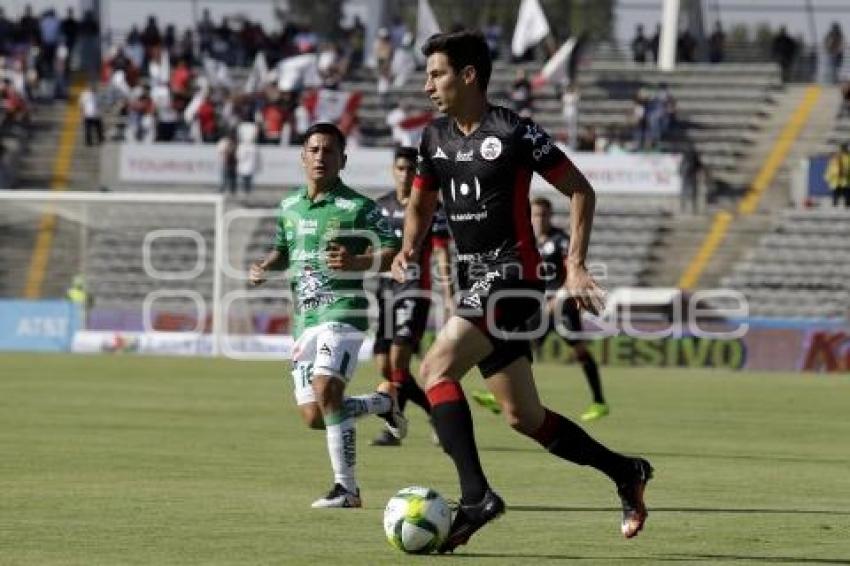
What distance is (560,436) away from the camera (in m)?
10.6

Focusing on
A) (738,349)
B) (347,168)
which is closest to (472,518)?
(738,349)

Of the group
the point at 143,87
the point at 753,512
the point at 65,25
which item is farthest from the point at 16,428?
the point at 65,25

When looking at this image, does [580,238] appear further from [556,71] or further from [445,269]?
[556,71]

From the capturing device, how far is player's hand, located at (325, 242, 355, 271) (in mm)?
11836

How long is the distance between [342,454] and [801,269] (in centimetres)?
3210

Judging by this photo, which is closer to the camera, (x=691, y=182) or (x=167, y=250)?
(x=167, y=250)

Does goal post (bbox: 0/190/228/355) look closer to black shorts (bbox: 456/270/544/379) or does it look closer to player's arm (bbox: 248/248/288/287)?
player's arm (bbox: 248/248/288/287)

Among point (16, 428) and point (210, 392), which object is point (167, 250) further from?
point (16, 428)

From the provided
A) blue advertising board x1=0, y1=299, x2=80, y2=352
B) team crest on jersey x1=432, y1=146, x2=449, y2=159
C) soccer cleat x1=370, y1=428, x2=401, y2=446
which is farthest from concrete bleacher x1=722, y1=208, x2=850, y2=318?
team crest on jersey x1=432, y1=146, x2=449, y2=159

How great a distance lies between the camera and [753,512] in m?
12.3

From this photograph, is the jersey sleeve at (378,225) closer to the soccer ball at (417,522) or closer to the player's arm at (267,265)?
the player's arm at (267,265)

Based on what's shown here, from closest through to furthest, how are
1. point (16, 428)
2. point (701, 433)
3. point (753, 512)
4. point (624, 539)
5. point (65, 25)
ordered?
1. point (624, 539)
2. point (753, 512)
3. point (16, 428)
4. point (701, 433)
5. point (65, 25)

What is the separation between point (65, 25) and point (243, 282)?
1708 cm

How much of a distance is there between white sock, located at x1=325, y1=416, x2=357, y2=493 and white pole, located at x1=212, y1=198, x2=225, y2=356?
26794mm
